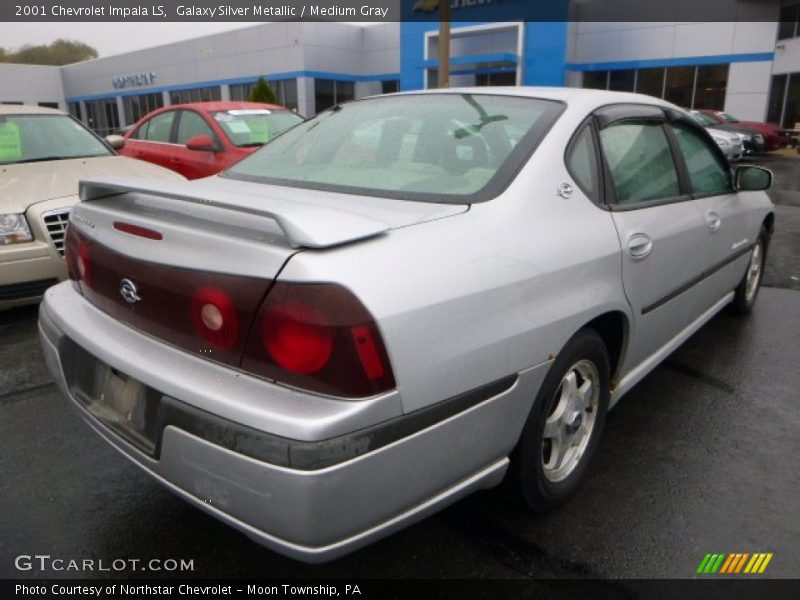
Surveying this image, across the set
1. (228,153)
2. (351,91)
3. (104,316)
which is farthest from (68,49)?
(104,316)

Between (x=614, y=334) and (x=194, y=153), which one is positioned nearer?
(x=614, y=334)

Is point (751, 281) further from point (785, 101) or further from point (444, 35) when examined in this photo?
point (785, 101)

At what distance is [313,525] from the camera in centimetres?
156

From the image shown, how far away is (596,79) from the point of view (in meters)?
27.0

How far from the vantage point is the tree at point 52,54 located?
238 ft

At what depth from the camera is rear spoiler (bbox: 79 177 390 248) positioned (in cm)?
160

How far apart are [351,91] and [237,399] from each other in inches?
1389

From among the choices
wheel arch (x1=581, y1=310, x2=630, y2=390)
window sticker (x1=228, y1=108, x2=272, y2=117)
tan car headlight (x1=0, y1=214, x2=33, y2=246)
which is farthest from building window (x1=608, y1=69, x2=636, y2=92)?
wheel arch (x1=581, y1=310, x2=630, y2=390)

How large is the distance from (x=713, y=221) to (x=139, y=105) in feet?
153

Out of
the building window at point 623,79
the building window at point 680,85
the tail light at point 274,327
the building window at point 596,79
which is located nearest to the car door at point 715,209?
the tail light at point 274,327

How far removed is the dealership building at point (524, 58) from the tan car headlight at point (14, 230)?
24.2 metres

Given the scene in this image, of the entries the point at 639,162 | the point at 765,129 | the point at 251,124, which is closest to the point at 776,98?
the point at 765,129

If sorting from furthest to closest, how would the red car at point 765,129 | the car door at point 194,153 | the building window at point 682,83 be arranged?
the building window at point 682,83 → the red car at point 765,129 → the car door at point 194,153

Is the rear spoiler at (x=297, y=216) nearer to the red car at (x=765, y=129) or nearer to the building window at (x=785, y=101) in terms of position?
the red car at (x=765, y=129)
